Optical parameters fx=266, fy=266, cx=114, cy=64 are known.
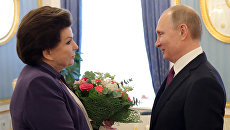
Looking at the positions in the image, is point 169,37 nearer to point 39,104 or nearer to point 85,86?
point 85,86

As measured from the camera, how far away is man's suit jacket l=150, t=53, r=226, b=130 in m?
1.53

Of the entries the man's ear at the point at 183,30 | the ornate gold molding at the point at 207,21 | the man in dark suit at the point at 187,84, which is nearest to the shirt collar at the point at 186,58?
the man in dark suit at the point at 187,84

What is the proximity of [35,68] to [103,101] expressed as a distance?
65cm

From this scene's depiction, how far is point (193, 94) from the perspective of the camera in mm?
1569

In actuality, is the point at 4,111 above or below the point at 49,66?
below

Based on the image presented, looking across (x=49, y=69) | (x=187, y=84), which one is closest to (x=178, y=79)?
(x=187, y=84)

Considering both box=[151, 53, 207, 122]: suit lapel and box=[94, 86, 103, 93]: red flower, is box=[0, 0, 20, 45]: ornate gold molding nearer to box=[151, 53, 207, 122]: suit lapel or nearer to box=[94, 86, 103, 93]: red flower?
box=[94, 86, 103, 93]: red flower

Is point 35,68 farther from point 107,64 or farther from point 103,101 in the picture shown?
point 107,64

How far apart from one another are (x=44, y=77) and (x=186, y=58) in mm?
1022

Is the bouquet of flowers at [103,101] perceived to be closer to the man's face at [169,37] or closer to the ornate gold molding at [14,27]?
the man's face at [169,37]

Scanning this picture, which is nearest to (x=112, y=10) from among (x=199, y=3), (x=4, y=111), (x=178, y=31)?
(x=199, y=3)

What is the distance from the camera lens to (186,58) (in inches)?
74.9

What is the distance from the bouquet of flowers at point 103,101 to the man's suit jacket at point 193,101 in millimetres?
277

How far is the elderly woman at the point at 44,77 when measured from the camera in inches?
52.4
